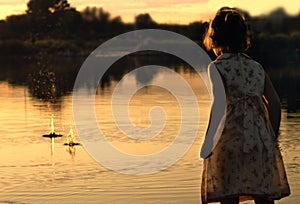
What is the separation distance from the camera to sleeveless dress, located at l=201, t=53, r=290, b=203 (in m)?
5.11

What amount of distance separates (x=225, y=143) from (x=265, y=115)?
0.94ft

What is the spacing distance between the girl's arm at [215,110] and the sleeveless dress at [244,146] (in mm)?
29

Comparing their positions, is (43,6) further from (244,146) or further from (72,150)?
(244,146)

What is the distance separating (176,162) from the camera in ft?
43.5

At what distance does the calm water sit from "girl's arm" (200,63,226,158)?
4.57 meters

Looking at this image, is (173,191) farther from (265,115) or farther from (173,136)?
(173,136)

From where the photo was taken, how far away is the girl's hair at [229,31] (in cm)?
513

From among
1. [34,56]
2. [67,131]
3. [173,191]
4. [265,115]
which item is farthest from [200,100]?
[34,56]

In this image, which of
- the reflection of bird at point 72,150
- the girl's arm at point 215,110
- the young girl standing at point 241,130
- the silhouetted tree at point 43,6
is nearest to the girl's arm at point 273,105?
the young girl standing at point 241,130

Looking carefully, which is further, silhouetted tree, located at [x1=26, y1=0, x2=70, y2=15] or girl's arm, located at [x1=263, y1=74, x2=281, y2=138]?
silhouetted tree, located at [x1=26, y1=0, x2=70, y2=15]

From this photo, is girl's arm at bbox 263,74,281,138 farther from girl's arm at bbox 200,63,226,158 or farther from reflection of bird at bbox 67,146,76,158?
reflection of bird at bbox 67,146,76,158

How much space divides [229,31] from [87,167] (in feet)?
26.4

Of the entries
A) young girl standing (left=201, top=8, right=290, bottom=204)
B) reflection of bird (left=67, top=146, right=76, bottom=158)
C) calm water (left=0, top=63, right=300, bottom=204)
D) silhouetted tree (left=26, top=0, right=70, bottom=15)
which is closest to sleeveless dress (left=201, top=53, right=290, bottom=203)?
young girl standing (left=201, top=8, right=290, bottom=204)

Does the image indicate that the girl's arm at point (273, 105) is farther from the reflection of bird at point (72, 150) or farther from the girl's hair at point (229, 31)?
the reflection of bird at point (72, 150)
